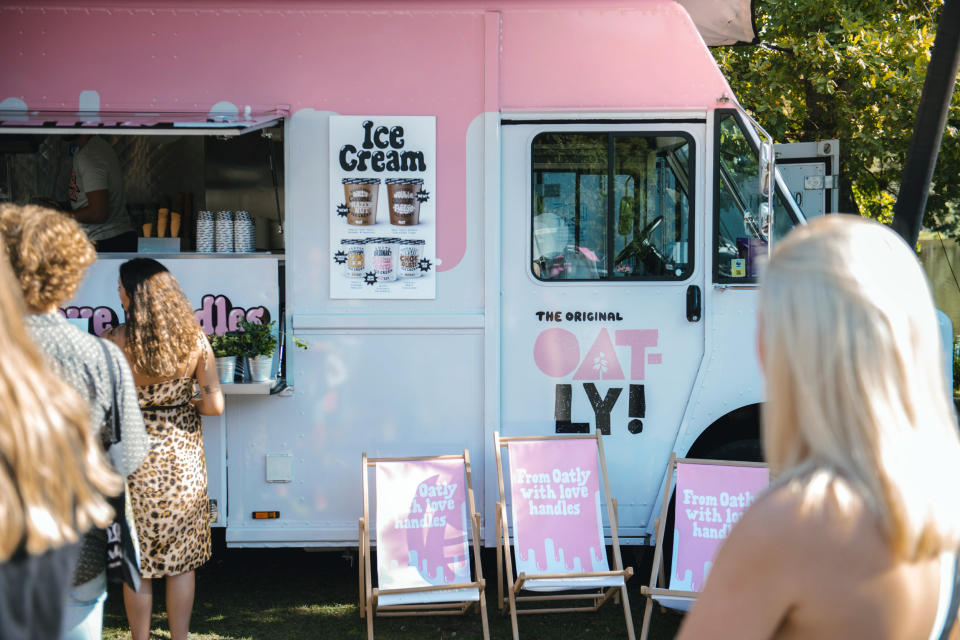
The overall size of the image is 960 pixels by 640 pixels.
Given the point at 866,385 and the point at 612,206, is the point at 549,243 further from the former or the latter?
the point at 866,385

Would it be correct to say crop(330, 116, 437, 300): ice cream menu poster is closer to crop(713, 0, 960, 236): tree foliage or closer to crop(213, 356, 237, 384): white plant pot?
crop(213, 356, 237, 384): white plant pot

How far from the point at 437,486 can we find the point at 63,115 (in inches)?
93.5

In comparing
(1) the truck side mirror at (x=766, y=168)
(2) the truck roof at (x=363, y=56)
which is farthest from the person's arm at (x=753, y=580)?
(2) the truck roof at (x=363, y=56)

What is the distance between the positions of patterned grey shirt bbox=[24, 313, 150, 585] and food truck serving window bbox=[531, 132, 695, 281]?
2243 mm

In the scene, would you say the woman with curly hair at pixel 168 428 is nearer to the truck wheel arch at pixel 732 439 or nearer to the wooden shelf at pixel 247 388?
the wooden shelf at pixel 247 388

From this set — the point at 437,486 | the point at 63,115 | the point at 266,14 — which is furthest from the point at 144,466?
the point at 266,14

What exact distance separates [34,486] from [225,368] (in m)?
2.75

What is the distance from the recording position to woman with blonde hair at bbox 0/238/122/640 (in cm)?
128

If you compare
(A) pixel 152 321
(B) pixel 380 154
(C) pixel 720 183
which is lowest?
(A) pixel 152 321

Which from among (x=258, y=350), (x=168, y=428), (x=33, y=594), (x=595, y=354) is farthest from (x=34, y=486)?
(x=595, y=354)

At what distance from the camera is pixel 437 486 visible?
4.20m

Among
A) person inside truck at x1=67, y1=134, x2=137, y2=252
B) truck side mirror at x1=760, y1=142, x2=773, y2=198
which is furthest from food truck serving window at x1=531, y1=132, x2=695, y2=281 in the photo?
person inside truck at x1=67, y1=134, x2=137, y2=252

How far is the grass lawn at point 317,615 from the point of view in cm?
415

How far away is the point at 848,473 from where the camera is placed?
1182 millimetres
